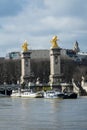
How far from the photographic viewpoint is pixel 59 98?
3388 inches

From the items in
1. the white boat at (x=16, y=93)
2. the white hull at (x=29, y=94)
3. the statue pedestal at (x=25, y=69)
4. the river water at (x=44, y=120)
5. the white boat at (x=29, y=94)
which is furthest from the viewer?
the statue pedestal at (x=25, y=69)

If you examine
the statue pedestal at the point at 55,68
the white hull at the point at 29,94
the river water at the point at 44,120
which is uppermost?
the statue pedestal at the point at 55,68

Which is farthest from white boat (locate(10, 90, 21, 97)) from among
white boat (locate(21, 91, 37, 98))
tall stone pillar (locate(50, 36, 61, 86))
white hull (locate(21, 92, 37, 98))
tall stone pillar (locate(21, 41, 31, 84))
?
tall stone pillar (locate(21, 41, 31, 84))

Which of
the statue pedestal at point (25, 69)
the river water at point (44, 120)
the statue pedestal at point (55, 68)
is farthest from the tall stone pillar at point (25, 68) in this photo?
the river water at point (44, 120)

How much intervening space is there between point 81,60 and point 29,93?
64322 millimetres

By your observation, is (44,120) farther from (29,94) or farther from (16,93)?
(16,93)

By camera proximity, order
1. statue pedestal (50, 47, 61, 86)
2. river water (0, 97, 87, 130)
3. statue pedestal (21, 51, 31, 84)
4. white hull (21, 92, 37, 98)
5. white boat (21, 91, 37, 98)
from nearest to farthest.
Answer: river water (0, 97, 87, 130) → white hull (21, 92, 37, 98) → white boat (21, 91, 37, 98) → statue pedestal (50, 47, 61, 86) → statue pedestal (21, 51, 31, 84)

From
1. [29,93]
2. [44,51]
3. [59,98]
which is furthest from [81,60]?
[59,98]

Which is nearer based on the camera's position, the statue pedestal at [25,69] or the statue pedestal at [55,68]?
the statue pedestal at [55,68]

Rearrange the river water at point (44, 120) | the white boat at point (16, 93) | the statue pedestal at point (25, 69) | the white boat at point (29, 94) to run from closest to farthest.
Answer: the river water at point (44, 120), the white boat at point (29, 94), the white boat at point (16, 93), the statue pedestal at point (25, 69)

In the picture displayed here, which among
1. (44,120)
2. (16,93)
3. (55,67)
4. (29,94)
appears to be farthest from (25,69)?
(44,120)

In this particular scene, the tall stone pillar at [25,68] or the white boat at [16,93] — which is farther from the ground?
the tall stone pillar at [25,68]

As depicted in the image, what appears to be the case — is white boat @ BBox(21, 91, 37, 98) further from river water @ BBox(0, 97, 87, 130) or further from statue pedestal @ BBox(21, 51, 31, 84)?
river water @ BBox(0, 97, 87, 130)

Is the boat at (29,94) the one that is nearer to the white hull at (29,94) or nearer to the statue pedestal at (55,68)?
the white hull at (29,94)
